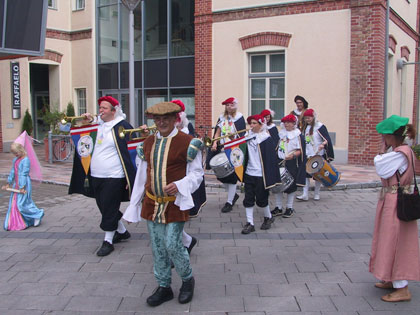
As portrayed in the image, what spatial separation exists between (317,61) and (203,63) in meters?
3.91

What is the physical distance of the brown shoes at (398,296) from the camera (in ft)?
13.1

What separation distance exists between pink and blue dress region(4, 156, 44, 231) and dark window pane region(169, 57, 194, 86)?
9863 mm

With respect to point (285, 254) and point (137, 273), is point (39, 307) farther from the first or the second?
point (285, 254)

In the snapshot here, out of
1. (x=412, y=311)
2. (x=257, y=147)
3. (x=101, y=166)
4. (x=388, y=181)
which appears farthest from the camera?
(x=257, y=147)

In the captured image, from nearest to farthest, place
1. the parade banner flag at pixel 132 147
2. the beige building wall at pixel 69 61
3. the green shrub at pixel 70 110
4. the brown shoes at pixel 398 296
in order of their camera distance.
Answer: the brown shoes at pixel 398 296 → the parade banner flag at pixel 132 147 → the beige building wall at pixel 69 61 → the green shrub at pixel 70 110

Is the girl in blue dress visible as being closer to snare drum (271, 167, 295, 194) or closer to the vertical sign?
snare drum (271, 167, 295, 194)

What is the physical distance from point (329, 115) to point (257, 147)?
24.2 ft

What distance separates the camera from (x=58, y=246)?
5.76 meters

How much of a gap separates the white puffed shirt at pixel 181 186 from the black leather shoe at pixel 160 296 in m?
0.68

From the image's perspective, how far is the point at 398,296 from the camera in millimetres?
4004

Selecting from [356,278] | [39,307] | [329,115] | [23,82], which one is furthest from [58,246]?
[23,82]

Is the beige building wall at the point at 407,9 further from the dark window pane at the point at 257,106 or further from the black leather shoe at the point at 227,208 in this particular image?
the black leather shoe at the point at 227,208

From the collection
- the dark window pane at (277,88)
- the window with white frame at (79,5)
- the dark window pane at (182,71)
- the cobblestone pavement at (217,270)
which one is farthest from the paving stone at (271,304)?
the window with white frame at (79,5)

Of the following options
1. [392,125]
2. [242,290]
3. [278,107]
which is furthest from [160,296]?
[278,107]
